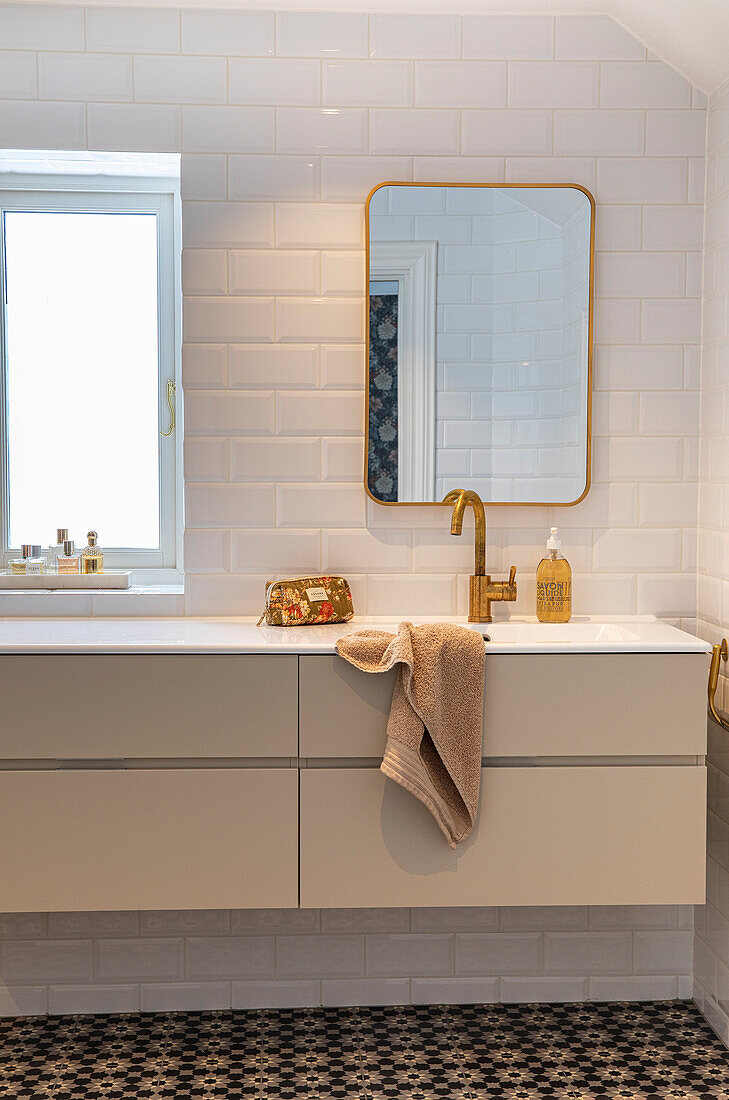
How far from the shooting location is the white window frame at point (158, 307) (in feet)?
8.29

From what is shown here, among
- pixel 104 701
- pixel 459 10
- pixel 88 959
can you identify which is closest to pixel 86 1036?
Answer: pixel 88 959

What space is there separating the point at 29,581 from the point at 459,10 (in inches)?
66.8

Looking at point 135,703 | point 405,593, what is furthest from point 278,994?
point 405,593

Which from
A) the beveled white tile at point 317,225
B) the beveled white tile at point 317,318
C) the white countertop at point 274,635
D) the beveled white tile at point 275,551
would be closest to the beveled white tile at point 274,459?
the beveled white tile at point 275,551

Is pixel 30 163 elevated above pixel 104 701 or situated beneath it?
elevated above

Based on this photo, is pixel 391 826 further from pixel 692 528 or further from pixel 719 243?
pixel 719 243

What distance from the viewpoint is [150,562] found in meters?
2.59

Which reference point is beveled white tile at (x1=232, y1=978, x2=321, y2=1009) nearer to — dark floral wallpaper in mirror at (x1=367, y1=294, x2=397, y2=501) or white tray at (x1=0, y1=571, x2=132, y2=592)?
white tray at (x1=0, y1=571, x2=132, y2=592)

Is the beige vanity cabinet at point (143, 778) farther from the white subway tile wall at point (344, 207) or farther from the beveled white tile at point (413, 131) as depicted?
the beveled white tile at point (413, 131)

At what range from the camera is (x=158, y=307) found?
2.59 m

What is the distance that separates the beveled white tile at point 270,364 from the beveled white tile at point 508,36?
79 centimetres

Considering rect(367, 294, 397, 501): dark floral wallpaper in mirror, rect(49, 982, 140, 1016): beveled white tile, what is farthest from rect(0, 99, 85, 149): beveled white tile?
rect(49, 982, 140, 1016): beveled white tile

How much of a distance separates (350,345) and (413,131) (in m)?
0.52

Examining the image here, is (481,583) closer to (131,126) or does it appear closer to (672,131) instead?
(672,131)
